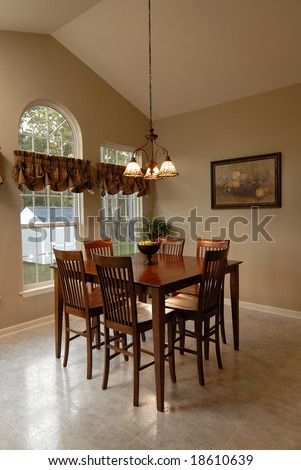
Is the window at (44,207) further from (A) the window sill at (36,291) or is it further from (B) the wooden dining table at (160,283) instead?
(B) the wooden dining table at (160,283)

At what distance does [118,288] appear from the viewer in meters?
2.28

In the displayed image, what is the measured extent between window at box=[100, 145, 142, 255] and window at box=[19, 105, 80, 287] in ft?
1.93

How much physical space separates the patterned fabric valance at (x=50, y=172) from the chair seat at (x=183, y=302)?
212 cm

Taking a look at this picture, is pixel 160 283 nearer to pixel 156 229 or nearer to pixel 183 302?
pixel 183 302

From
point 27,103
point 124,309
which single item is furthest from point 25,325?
point 27,103

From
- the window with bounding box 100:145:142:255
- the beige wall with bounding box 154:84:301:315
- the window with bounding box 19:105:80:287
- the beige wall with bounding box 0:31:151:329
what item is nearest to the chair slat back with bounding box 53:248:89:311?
the beige wall with bounding box 0:31:151:329

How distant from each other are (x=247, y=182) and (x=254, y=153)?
405 millimetres

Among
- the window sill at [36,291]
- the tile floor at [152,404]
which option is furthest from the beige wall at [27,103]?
the tile floor at [152,404]

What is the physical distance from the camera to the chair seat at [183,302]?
258 cm

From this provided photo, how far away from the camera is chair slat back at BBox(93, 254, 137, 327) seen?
2186mm

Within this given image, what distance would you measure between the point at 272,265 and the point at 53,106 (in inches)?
144

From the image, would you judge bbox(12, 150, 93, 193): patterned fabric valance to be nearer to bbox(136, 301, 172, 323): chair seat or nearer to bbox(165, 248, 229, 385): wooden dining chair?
bbox(136, 301, 172, 323): chair seat
